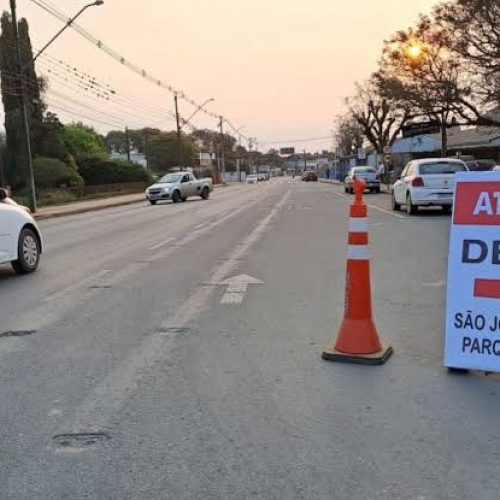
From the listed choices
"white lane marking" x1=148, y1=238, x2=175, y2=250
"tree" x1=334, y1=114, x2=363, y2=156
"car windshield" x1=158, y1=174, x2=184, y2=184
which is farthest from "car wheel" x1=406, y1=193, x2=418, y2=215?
"tree" x1=334, y1=114, x2=363, y2=156

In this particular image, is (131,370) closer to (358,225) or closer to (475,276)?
(358,225)

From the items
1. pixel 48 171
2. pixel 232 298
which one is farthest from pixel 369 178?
pixel 232 298

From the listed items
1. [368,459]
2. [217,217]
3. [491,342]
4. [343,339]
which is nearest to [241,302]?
[343,339]

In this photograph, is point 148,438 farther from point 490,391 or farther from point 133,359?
point 490,391

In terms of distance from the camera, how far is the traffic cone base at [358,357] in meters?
5.23

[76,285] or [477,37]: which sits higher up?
[477,37]

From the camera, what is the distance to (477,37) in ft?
86.2

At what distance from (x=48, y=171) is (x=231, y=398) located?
45070 millimetres

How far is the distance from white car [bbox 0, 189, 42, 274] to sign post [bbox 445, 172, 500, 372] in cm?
678

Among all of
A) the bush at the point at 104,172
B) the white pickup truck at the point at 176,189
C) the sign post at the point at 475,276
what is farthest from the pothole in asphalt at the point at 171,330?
the bush at the point at 104,172

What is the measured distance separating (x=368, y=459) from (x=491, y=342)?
1.63m

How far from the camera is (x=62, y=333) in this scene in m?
6.46

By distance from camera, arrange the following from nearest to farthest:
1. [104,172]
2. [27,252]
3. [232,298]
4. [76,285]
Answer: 1. [232,298]
2. [76,285]
3. [27,252]
4. [104,172]

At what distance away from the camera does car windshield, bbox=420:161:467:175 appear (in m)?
18.5
